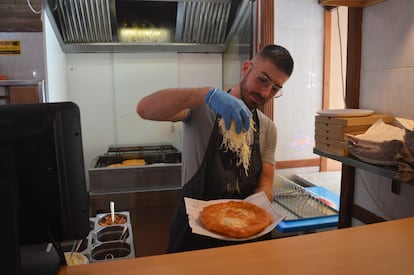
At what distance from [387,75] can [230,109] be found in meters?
0.87

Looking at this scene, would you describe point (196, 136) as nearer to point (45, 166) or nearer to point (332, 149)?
point (332, 149)

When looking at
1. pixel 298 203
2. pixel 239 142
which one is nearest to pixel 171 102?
pixel 239 142

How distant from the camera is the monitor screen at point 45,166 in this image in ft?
2.17

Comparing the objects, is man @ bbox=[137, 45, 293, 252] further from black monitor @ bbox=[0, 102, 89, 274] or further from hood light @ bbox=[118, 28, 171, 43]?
hood light @ bbox=[118, 28, 171, 43]

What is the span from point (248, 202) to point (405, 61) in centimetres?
101

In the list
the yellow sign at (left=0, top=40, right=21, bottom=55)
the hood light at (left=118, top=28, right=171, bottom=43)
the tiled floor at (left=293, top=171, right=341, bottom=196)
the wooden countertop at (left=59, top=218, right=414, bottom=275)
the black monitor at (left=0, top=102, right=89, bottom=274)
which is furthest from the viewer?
the hood light at (left=118, top=28, right=171, bottom=43)

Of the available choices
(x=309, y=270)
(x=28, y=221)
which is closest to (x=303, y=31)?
(x=309, y=270)

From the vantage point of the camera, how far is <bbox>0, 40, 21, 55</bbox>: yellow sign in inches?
98.5

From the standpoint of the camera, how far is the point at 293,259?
0.84 metres

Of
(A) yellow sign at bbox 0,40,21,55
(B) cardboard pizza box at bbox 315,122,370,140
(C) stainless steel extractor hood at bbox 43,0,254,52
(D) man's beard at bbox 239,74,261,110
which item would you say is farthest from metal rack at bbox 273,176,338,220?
(A) yellow sign at bbox 0,40,21,55

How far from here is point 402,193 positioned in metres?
1.57

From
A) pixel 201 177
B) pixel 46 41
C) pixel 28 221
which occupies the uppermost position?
pixel 46 41

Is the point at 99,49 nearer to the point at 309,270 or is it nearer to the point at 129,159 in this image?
the point at 129,159

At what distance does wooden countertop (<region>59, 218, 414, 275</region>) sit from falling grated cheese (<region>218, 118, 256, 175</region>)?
69 cm
